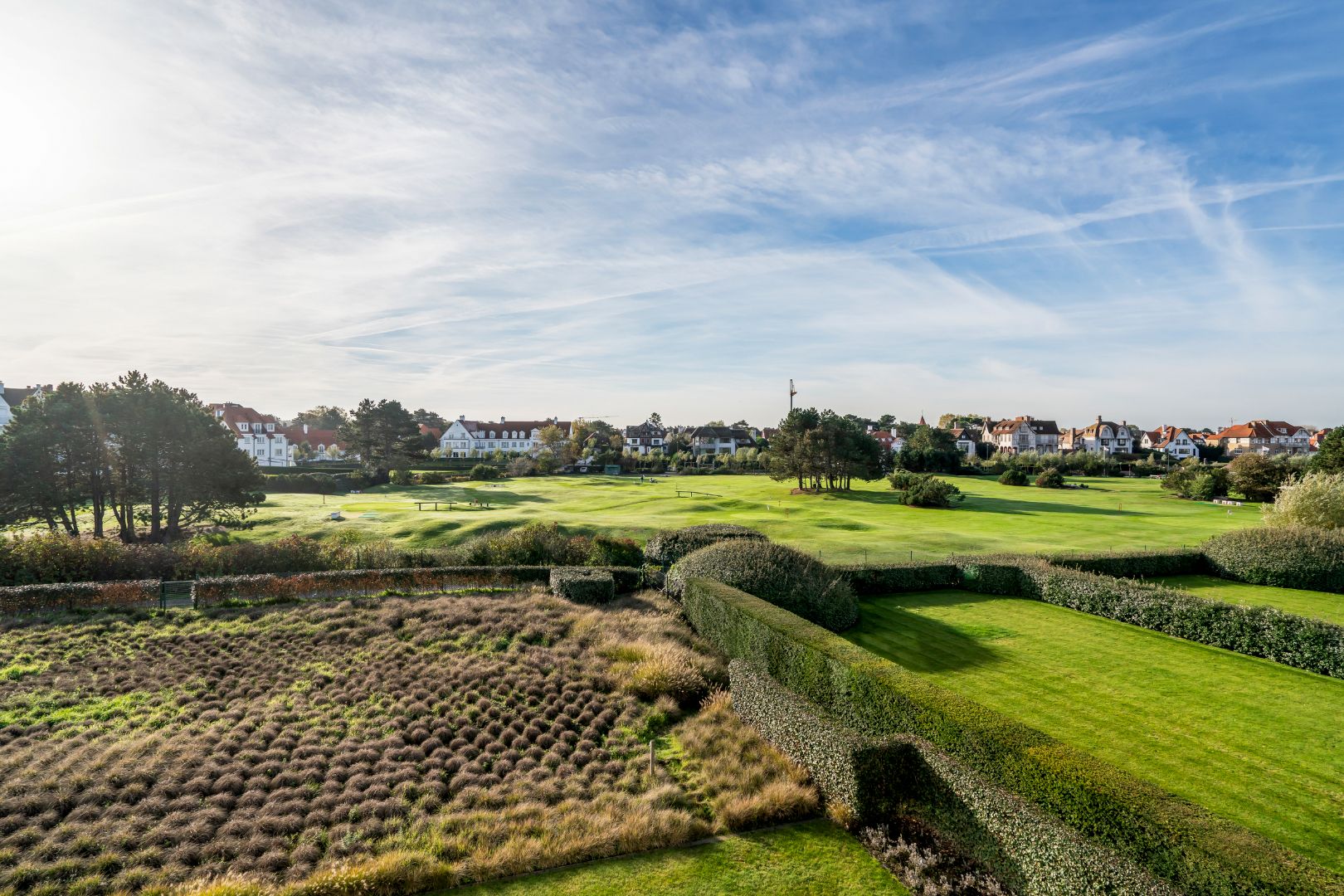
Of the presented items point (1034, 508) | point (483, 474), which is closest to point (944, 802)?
point (1034, 508)

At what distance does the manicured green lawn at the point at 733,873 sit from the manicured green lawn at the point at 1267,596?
21.4 meters

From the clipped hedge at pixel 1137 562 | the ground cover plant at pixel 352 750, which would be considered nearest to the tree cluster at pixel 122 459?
the ground cover plant at pixel 352 750

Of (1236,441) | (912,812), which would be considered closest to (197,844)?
(912,812)

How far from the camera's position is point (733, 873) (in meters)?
10.3

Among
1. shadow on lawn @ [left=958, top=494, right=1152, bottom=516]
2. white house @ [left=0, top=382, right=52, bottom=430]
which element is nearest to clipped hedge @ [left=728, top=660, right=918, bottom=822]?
shadow on lawn @ [left=958, top=494, right=1152, bottom=516]

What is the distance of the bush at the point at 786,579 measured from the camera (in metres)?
21.8

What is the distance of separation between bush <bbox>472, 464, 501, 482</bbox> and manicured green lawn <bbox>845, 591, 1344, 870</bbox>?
231 feet

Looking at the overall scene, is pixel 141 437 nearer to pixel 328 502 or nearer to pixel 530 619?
pixel 328 502

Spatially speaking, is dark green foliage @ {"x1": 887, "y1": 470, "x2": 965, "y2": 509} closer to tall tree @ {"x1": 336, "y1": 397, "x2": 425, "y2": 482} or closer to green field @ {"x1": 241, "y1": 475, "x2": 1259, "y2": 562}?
green field @ {"x1": 241, "y1": 475, "x2": 1259, "y2": 562}

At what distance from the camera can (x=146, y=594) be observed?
2352 centimetres

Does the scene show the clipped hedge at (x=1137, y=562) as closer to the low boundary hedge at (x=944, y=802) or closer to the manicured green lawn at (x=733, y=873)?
the low boundary hedge at (x=944, y=802)

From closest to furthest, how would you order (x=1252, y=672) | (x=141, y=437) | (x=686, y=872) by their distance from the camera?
1. (x=686, y=872)
2. (x=1252, y=672)
3. (x=141, y=437)

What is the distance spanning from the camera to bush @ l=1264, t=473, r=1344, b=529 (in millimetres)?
34031

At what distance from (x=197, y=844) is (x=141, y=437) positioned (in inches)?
1592
